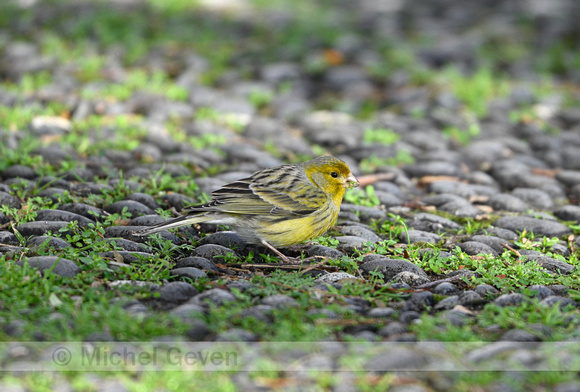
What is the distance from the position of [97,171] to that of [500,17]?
388 inches

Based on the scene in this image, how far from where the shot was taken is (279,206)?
553 cm

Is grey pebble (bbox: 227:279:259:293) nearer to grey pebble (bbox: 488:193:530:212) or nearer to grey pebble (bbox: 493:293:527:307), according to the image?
grey pebble (bbox: 493:293:527:307)

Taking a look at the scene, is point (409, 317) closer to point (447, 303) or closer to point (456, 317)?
point (456, 317)

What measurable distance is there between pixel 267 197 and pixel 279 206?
130 millimetres

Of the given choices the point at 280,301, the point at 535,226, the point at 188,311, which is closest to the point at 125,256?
the point at 188,311

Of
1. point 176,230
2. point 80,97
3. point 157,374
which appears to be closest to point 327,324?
point 157,374

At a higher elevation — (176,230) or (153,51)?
(153,51)

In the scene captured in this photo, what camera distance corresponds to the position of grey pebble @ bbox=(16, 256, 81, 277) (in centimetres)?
446

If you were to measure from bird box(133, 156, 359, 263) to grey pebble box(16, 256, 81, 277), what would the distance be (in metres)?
0.68

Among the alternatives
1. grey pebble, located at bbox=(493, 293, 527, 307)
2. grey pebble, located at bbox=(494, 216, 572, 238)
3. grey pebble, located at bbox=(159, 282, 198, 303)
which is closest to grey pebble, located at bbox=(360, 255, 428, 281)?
grey pebble, located at bbox=(493, 293, 527, 307)

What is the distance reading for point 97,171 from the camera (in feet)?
21.6

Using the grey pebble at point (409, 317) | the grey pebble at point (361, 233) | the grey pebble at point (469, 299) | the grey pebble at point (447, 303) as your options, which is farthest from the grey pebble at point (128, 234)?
the grey pebble at point (469, 299)

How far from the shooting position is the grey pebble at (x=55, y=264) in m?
4.46

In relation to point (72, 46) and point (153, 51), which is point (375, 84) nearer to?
point (153, 51)
